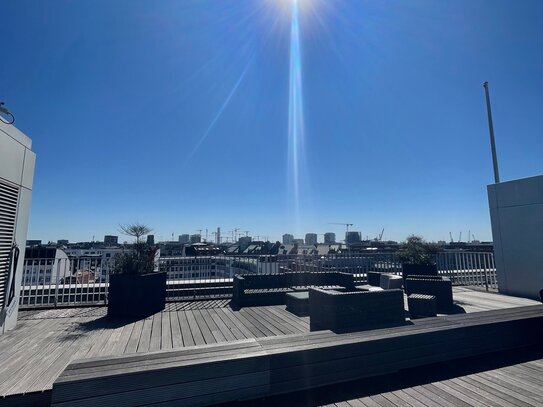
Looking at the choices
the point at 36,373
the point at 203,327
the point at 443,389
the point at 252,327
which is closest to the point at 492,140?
the point at 443,389

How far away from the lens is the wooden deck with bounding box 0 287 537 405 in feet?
7.86

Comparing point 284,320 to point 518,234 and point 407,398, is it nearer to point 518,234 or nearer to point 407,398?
point 407,398

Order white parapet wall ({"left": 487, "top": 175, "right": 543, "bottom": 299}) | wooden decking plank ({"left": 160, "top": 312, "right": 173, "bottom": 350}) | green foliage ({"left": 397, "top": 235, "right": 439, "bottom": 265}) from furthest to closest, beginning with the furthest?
1. green foliage ({"left": 397, "top": 235, "right": 439, "bottom": 265})
2. white parapet wall ({"left": 487, "top": 175, "right": 543, "bottom": 299})
3. wooden decking plank ({"left": 160, "top": 312, "right": 173, "bottom": 350})

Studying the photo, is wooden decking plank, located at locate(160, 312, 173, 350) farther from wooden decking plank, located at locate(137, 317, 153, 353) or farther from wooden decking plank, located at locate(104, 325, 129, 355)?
wooden decking plank, located at locate(104, 325, 129, 355)

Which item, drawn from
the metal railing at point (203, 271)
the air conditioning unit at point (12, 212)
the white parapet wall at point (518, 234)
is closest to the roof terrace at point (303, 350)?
the air conditioning unit at point (12, 212)

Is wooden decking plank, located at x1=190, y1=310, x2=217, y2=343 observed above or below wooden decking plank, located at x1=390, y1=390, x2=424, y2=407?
below

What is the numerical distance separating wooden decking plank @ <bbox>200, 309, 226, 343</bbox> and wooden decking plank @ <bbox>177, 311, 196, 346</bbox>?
0.28 meters

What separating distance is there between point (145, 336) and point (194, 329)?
24.4 inches

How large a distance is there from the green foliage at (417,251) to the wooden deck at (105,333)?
114cm

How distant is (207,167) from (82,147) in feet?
17.3

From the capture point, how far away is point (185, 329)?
3.77 m

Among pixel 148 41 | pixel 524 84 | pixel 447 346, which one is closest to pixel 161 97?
pixel 148 41

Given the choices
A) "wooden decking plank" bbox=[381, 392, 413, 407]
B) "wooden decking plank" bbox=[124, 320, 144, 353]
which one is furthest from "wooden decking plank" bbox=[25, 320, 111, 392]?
"wooden decking plank" bbox=[381, 392, 413, 407]

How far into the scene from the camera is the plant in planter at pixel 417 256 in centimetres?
621
